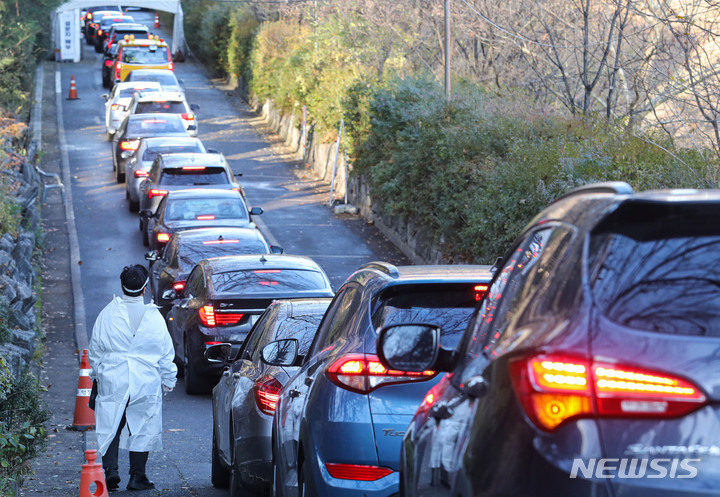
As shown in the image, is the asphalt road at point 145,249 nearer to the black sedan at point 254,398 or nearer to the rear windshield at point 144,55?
the black sedan at point 254,398

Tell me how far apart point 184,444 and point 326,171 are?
19.4m

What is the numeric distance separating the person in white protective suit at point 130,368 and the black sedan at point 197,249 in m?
7.16

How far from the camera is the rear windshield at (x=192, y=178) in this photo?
21922mm

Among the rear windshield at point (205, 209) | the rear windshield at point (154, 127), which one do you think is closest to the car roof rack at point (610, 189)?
the rear windshield at point (205, 209)

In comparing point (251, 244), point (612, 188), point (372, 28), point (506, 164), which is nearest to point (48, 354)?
point (251, 244)

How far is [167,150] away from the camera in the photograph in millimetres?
25172

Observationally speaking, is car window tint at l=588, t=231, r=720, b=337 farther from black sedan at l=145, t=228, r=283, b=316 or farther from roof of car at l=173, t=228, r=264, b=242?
roof of car at l=173, t=228, r=264, b=242

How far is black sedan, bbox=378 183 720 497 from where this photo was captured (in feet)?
7.88

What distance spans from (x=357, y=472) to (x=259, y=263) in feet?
28.0

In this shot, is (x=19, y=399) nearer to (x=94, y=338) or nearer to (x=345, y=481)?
(x=94, y=338)

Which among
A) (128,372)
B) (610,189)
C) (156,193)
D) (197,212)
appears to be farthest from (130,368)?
(156,193)

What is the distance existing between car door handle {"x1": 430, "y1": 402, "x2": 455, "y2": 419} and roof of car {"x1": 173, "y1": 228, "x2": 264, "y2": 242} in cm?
1296

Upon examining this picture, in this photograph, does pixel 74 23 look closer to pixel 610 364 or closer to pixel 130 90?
pixel 130 90

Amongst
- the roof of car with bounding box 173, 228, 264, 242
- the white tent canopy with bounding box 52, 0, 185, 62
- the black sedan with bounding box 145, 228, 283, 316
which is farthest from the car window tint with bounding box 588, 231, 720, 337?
the white tent canopy with bounding box 52, 0, 185, 62
